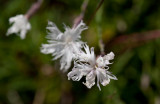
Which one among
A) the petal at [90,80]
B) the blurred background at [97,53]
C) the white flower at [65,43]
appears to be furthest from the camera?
the blurred background at [97,53]

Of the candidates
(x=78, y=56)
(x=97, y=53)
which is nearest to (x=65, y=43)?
(x=78, y=56)

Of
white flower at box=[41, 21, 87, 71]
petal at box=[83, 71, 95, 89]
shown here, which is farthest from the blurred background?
petal at box=[83, 71, 95, 89]

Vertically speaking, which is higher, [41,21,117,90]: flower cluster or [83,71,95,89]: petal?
[41,21,117,90]: flower cluster

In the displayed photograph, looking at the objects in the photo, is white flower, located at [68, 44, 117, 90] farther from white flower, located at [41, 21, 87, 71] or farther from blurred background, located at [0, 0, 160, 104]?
blurred background, located at [0, 0, 160, 104]

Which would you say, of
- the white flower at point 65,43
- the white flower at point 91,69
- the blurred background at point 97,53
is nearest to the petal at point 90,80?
the white flower at point 91,69

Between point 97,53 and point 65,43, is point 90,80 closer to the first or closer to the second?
point 65,43

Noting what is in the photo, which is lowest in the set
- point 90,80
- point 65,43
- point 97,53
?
point 97,53

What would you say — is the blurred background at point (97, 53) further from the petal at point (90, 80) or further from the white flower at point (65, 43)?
the petal at point (90, 80)

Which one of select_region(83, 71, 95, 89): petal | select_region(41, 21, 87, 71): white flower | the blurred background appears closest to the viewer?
select_region(83, 71, 95, 89): petal
